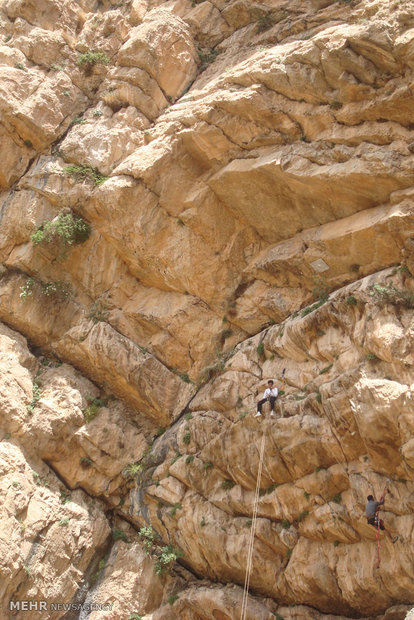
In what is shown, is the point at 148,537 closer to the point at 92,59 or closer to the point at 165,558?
the point at 165,558

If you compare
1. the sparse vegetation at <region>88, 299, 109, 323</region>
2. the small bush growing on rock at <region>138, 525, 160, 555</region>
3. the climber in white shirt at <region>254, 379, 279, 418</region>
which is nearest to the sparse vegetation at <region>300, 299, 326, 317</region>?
the climber in white shirt at <region>254, 379, 279, 418</region>

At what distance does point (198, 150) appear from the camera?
16672 millimetres

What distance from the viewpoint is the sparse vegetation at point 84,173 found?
694 inches

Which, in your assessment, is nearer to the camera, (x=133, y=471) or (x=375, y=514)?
(x=375, y=514)

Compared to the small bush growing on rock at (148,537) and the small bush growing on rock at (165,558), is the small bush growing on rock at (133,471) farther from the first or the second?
the small bush growing on rock at (165,558)

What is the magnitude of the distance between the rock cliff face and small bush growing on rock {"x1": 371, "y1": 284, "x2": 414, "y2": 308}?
46 millimetres

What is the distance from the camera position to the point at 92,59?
19.8m

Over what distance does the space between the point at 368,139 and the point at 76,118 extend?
10.1 metres

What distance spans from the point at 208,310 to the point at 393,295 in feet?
20.0

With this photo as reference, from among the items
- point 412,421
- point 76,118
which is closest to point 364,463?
point 412,421

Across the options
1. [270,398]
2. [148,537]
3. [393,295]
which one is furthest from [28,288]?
[393,295]

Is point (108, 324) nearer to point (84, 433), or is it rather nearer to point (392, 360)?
point (84, 433)

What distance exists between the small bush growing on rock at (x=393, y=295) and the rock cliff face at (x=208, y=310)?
5cm

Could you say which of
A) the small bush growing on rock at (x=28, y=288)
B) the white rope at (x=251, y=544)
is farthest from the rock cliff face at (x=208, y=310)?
the white rope at (x=251, y=544)
